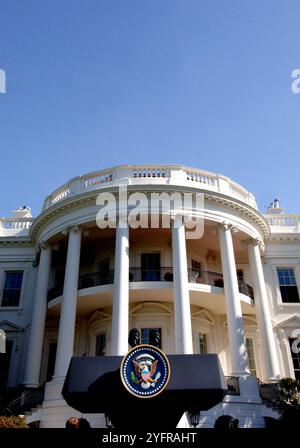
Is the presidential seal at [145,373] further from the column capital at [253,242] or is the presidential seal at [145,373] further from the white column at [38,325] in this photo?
the column capital at [253,242]

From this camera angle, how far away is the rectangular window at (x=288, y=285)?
861 inches

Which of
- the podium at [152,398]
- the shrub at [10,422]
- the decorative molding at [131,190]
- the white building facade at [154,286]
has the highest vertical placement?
the decorative molding at [131,190]

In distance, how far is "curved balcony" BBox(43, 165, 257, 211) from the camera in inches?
747

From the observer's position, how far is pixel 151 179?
19.0m

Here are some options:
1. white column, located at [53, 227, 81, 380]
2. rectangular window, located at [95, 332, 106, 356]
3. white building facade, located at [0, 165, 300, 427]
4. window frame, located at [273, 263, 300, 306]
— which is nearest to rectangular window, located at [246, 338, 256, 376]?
white building facade, located at [0, 165, 300, 427]

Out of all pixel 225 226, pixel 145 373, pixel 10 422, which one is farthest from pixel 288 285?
pixel 145 373

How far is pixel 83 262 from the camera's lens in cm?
2283

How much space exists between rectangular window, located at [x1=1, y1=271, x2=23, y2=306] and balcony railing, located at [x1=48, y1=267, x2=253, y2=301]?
2926 millimetres

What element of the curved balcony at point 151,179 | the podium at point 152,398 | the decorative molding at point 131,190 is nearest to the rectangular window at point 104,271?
the decorative molding at point 131,190

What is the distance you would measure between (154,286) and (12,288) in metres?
9.85

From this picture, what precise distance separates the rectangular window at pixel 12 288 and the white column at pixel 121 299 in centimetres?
859

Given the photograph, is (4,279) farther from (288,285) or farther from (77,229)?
(288,285)
